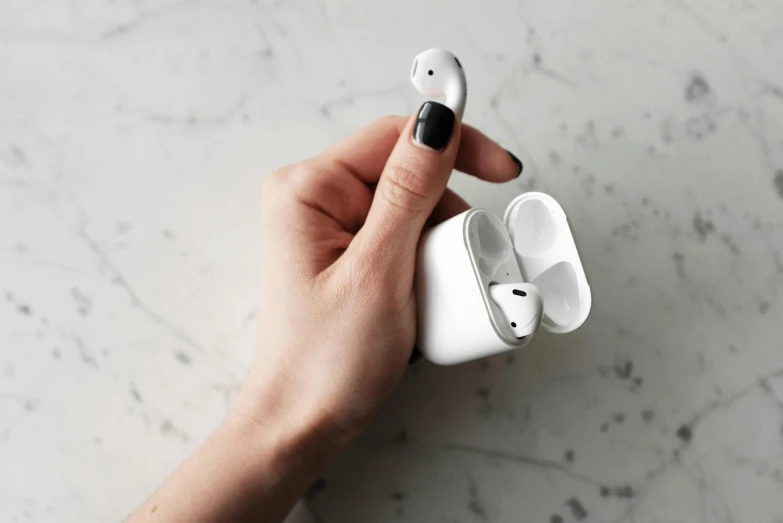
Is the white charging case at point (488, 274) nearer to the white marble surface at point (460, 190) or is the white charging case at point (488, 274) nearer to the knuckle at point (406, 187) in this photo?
the knuckle at point (406, 187)

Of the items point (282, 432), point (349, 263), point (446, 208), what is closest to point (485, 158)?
point (446, 208)

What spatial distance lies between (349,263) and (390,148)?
0.17 meters

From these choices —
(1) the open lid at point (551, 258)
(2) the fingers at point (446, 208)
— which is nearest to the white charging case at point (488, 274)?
(1) the open lid at point (551, 258)

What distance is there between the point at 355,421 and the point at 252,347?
16 centimetres

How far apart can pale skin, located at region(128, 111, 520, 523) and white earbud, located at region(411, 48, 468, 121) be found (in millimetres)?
35

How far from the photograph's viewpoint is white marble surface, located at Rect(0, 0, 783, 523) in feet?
2.21

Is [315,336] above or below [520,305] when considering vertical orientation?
below

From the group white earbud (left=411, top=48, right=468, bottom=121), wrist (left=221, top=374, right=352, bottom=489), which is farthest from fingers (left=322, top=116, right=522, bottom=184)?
wrist (left=221, top=374, right=352, bottom=489)

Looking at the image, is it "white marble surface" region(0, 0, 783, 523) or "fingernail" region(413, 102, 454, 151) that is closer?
"fingernail" region(413, 102, 454, 151)

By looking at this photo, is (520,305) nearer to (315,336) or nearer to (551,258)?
(551,258)

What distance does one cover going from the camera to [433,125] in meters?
0.53

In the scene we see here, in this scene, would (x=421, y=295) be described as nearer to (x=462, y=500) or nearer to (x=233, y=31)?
(x=462, y=500)

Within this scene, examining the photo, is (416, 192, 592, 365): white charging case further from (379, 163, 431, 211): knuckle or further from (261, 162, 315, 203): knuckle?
(261, 162, 315, 203): knuckle

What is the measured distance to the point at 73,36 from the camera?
31.0 inches
